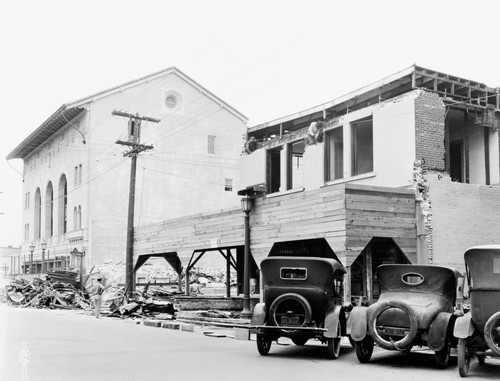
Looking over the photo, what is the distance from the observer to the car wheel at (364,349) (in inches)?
438

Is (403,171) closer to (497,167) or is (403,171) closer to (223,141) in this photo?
(497,167)

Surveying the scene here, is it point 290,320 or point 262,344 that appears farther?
point 262,344

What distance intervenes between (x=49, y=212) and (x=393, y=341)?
5188 centimetres

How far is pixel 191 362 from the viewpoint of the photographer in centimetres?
1102

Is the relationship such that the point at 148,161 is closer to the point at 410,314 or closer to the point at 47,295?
the point at 47,295

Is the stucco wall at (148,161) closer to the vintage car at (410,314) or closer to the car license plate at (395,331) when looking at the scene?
the vintage car at (410,314)

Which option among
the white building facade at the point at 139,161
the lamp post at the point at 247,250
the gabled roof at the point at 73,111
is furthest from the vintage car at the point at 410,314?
the gabled roof at the point at 73,111

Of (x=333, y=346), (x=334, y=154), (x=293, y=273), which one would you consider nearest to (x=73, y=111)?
(x=334, y=154)

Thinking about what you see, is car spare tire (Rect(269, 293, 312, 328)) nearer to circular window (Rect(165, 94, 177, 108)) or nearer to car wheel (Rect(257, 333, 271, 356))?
car wheel (Rect(257, 333, 271, 356))

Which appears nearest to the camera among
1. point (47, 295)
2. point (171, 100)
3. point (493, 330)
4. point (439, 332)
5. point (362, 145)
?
point (493, 330)

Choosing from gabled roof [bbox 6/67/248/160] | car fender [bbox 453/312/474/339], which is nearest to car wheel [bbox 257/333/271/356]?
car fender [bbox 453/312/474/339]

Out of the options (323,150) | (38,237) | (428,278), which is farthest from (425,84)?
(38,237)

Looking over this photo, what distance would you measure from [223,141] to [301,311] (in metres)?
41.1

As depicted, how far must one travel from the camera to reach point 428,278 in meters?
11.1
